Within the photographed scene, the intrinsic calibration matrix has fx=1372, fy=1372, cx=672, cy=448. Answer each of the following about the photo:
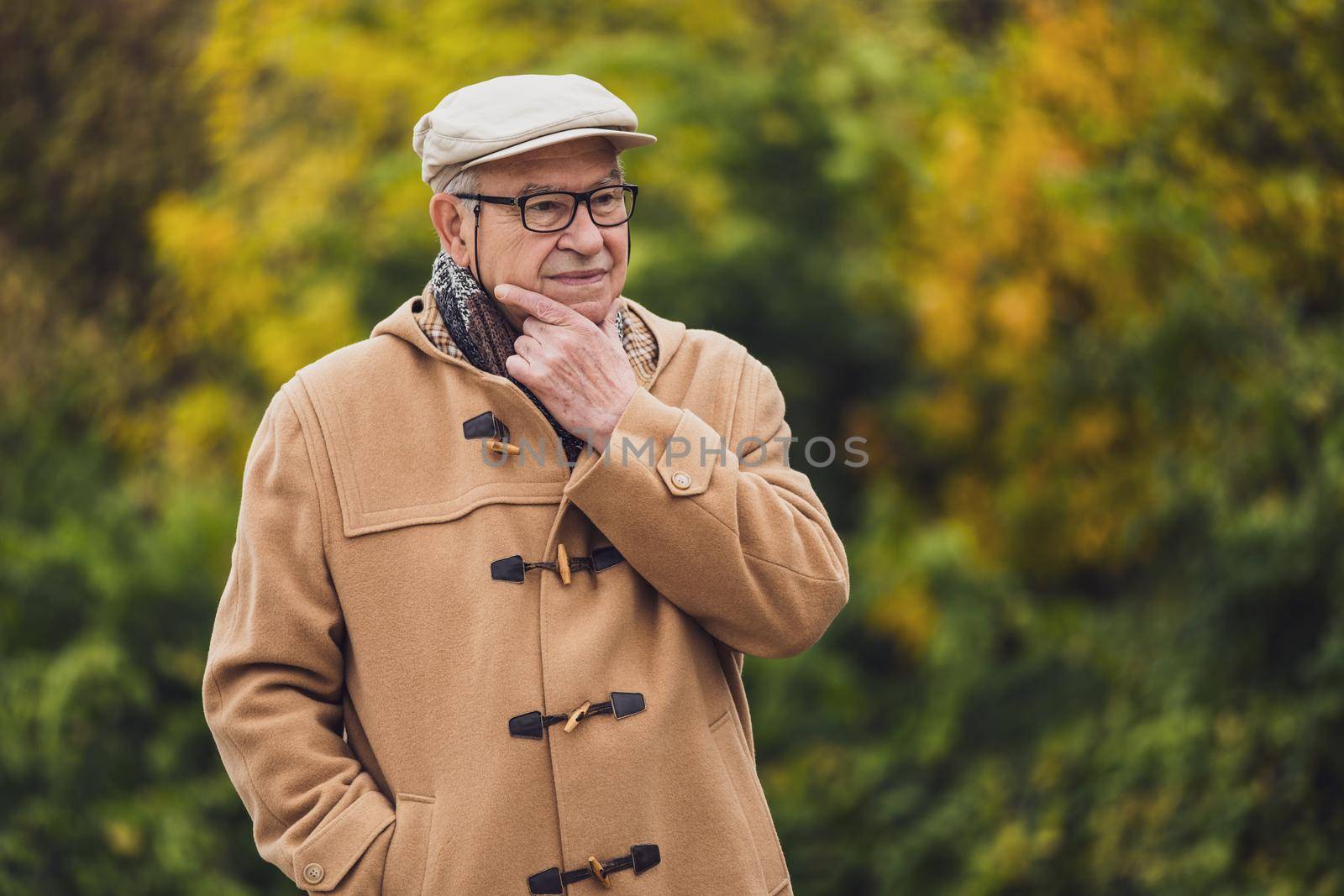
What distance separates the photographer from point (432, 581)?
6.75 ft

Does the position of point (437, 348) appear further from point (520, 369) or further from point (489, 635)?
point (489, 635)

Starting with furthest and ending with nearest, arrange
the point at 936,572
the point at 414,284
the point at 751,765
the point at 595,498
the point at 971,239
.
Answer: the point at 414,284
the point at 971,239
the point at 936,572
the point at 751,765
the point at 595,498

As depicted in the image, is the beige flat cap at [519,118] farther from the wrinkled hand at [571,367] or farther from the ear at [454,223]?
the wrinkled hand at [571,367]

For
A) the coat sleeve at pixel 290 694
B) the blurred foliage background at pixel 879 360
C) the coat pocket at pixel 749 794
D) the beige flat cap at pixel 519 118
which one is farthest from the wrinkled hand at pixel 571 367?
the blurred foliage background at pixel 879 360

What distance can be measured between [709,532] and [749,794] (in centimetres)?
47

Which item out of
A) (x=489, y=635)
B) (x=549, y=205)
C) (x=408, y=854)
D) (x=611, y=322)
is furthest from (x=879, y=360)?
(x=408, y=854)

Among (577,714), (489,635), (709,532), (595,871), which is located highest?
(709,532)

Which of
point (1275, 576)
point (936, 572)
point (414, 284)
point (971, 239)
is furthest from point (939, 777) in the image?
point (414, 284)

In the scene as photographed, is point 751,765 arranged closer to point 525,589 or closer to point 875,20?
point 525,589

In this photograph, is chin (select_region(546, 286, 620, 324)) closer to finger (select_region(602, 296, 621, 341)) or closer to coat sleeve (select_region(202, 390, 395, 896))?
finger (select_region(602, 296, 621, 341))

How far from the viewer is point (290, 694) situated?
2051 millimetres

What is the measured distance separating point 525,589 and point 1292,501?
3204 millimetres

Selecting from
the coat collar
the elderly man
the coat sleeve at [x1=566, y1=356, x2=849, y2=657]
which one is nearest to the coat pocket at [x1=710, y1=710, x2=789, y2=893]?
the elderly man

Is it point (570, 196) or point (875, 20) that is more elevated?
point (875, 20)
